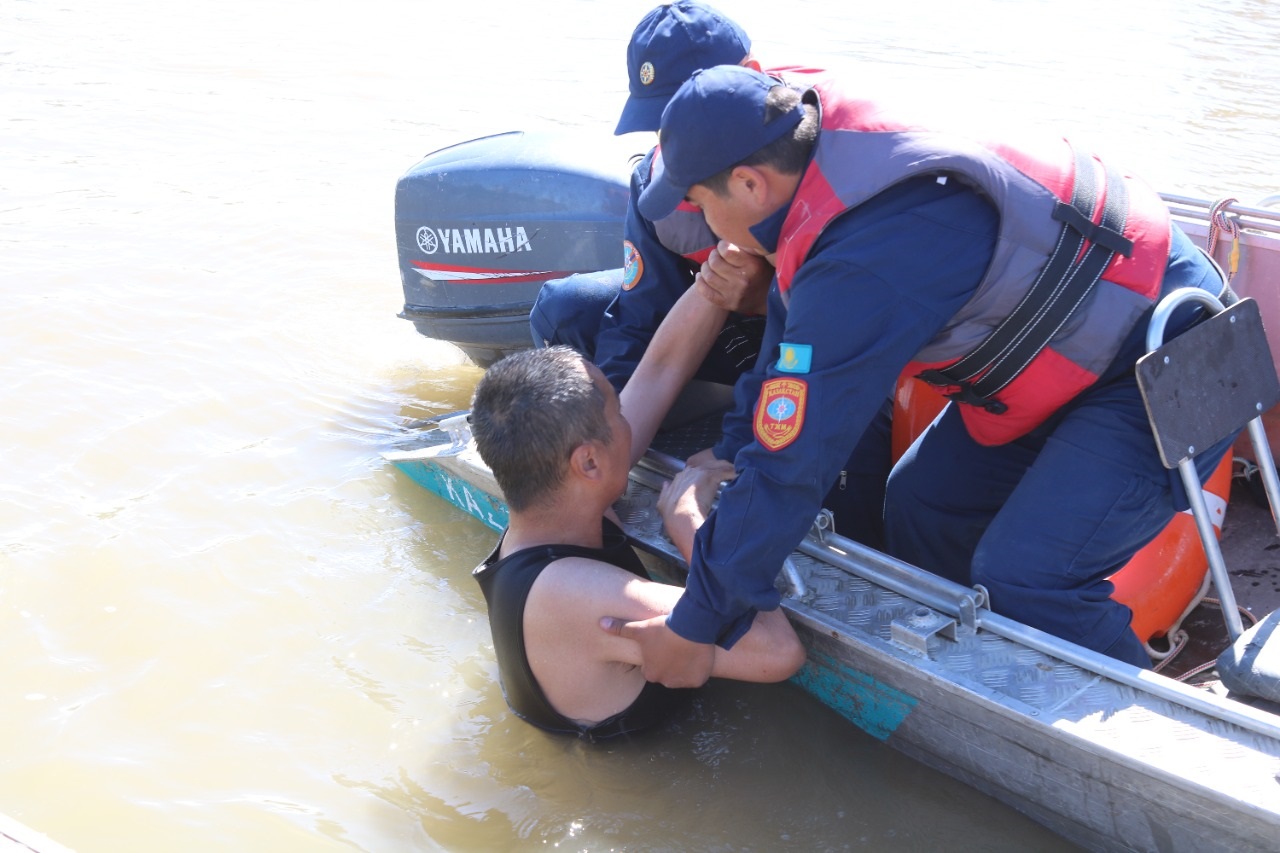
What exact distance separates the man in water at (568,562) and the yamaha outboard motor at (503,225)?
1.37 metres

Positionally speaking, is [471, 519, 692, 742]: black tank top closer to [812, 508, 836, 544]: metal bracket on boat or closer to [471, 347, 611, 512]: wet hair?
[471, 347, 611, 512]: wet hair

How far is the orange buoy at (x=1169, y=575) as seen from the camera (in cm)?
284

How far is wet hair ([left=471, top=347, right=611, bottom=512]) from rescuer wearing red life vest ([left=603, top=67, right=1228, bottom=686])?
0.36 metres

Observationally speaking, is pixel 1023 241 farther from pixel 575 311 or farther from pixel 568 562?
pixel 575 311

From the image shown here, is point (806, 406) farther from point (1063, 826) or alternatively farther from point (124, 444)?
point (124, 444)

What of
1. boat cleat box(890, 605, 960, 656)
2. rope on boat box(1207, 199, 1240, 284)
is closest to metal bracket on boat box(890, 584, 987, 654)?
boat cleat box(890, 605, 960, 656)

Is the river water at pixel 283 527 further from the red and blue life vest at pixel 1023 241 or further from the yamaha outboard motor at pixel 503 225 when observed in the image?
the yamaha outboard motor at pixel 503 225

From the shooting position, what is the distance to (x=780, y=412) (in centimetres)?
210

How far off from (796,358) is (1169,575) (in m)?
1.40

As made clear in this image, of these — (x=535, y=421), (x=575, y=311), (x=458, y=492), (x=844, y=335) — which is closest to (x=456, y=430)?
(x=458, y=492)

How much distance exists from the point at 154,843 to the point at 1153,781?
82.7 inches

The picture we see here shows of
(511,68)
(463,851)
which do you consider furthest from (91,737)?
(511,68)

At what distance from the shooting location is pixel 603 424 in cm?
252

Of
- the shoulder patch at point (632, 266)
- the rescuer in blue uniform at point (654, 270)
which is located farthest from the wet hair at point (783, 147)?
the shoulder patch at point (632, 266)
